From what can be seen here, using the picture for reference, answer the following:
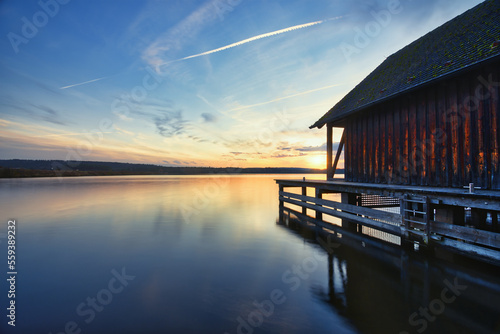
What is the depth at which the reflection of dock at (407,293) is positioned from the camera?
3746 millimetres

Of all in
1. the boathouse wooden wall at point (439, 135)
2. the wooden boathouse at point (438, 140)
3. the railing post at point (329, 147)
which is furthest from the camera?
the railing post at point (329, 147)

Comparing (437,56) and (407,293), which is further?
(437,56)

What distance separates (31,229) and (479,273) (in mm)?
16025

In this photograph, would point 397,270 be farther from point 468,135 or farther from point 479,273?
point 468,135

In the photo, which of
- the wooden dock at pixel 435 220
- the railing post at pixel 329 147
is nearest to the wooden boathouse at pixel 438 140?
the wooden dock at pixel 435 220

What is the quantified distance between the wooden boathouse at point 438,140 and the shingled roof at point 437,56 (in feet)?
0.15

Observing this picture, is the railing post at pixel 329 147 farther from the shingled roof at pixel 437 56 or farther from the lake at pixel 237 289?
the lake at pixel 237 289

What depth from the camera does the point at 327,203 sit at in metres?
11.4

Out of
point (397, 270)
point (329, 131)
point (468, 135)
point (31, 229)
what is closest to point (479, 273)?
point (397, 270)

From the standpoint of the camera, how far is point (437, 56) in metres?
7.94

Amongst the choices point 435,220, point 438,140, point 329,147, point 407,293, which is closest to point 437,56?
point 438,140

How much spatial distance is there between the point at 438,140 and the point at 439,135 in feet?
0.52

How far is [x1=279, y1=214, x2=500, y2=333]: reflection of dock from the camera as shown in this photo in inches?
147

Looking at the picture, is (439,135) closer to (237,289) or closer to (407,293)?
(407,293)
